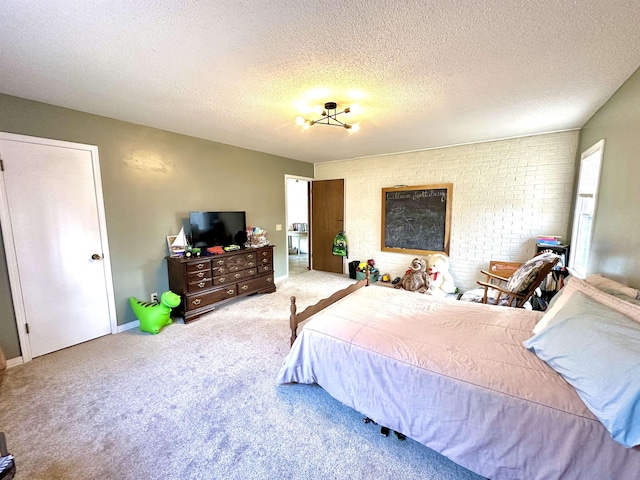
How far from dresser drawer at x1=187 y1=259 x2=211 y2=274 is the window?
4210 mm

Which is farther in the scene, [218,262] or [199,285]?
[218,262]

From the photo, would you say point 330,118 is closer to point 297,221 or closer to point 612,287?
point 612,287

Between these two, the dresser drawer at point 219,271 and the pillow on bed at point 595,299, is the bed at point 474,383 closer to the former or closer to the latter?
the pillow on bed at point 595,299

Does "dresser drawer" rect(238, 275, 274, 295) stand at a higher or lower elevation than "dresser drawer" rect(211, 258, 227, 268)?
lower

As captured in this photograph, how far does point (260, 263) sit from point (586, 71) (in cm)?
396

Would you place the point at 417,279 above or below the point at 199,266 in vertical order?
below

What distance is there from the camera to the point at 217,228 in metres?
3.64

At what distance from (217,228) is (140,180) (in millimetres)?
1064

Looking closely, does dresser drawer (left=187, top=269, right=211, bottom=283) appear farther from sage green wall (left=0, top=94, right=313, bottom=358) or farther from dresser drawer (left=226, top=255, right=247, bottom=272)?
sage green wall (left=0, top=94, right=313, bottom=358)

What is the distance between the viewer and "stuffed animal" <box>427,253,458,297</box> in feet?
13.0

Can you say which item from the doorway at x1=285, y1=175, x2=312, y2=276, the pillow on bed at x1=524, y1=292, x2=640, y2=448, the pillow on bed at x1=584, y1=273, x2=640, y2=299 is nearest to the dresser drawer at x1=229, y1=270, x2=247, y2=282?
the pillow on bed at x1=524, y1=292, x2=640, y2=448

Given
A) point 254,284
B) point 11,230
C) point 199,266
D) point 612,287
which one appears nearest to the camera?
point 612,287

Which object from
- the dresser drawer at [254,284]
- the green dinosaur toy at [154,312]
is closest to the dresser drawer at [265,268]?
the dresser drawer at [254,284]

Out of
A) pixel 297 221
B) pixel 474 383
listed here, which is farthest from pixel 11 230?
pixel 297 221
